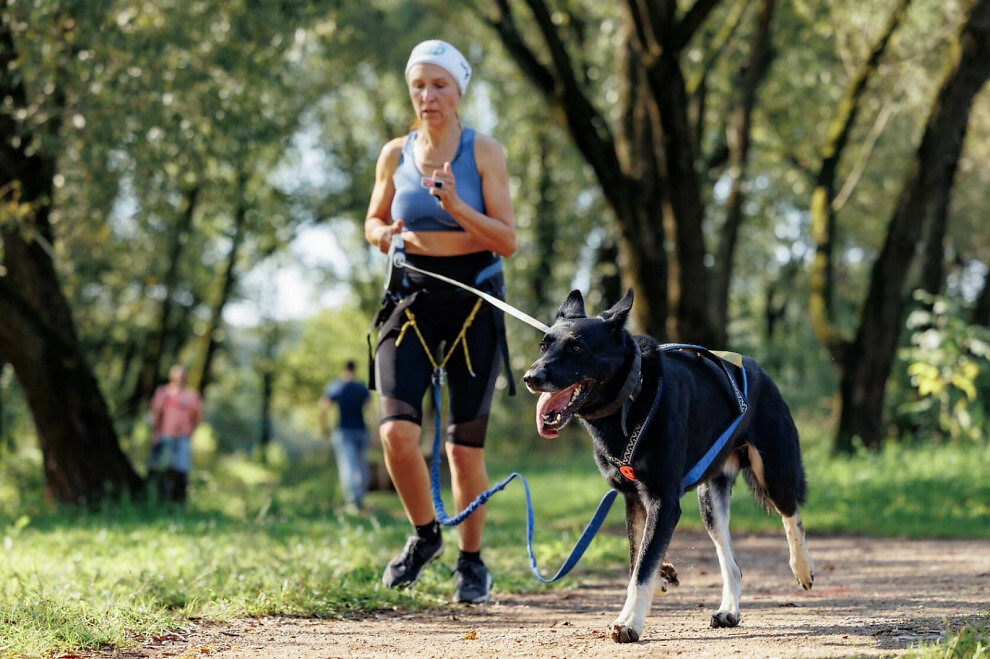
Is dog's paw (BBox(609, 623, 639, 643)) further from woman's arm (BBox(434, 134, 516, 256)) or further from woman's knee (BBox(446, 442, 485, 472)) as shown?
woman's arm (BBox(434, 134, 516, 256))

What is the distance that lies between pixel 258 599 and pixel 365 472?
985cm

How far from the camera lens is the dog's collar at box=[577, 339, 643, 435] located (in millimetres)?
4453

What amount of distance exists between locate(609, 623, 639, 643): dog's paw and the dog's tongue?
2.60ft

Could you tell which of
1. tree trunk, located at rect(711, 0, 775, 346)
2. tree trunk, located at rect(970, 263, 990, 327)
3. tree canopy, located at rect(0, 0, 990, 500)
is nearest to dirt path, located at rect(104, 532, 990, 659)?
tree canopy, located at rect(0, 0, 990, 500)

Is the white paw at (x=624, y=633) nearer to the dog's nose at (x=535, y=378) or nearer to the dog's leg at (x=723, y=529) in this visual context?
the dog's leg at (x=723, y=529)

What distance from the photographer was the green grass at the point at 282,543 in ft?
16.6

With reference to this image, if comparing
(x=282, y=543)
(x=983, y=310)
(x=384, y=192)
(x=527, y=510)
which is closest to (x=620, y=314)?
(x=527, y=510)

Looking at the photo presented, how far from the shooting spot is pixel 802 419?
32.0 metres

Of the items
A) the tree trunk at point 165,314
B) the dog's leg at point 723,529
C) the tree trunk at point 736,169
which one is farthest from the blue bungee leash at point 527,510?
the tree trunk at point 165,314

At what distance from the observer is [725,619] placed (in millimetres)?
4957

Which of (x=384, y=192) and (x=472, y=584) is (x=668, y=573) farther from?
(x=384, y=192)

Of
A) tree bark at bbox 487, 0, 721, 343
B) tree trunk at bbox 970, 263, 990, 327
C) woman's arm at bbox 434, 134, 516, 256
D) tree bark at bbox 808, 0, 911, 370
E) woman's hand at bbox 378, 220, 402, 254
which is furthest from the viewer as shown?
tree trunk at bbox 970, 263, 990, 327

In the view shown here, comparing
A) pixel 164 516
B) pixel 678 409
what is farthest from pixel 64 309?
pixel 678 409

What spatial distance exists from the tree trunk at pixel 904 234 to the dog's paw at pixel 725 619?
10.0 meters
